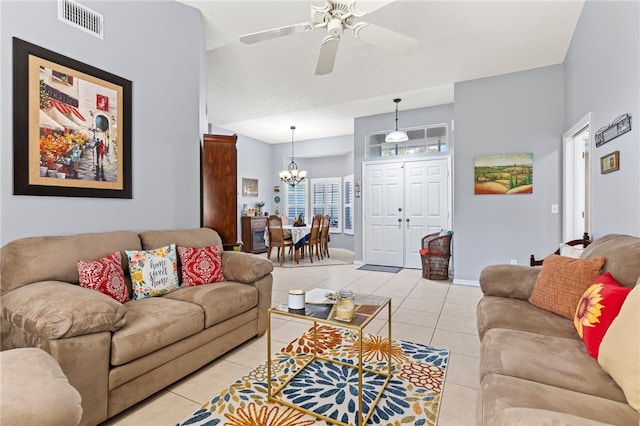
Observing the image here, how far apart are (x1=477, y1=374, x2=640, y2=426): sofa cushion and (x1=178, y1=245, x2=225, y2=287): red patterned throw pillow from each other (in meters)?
2.12

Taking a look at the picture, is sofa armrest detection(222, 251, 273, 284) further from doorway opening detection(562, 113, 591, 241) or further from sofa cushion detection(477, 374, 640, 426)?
doorway opening detection(562, 113, 591, 241)

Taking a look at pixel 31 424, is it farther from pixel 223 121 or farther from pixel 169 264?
pixel 223 121

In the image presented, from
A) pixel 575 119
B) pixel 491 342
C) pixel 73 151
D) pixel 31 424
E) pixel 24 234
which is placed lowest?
pixel 491 342

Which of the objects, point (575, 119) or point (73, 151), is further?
point (575, 119)

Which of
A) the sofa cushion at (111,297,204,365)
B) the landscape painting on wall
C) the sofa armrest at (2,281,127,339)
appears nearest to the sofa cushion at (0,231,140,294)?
the sofa armrest at (2,281,127,339)

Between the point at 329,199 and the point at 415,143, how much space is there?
3452 millimetres

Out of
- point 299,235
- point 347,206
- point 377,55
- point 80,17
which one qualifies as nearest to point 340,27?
point 377,55

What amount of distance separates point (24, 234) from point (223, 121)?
16.4ft

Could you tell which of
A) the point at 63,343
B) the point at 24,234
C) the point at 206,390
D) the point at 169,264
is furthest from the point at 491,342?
the point at 24,234

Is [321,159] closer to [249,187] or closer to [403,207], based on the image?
[249,187]

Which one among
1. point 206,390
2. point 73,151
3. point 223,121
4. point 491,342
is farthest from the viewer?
point 223,121

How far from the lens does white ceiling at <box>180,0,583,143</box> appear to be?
2996 mm

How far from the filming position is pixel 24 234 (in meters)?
2.02

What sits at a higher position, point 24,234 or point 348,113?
point 348,113
